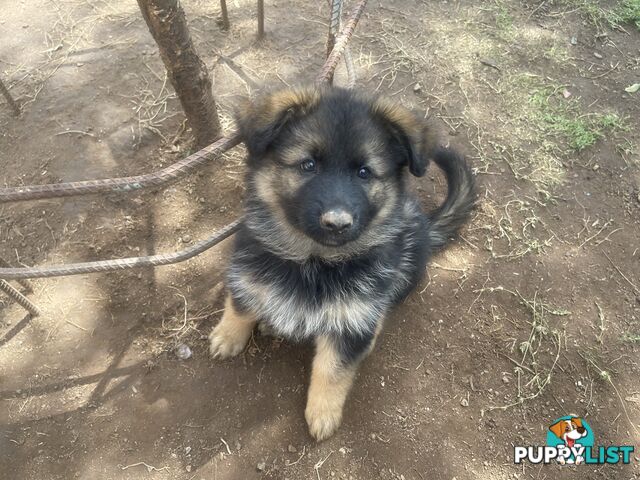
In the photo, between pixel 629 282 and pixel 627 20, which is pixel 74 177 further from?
pixel 627 20

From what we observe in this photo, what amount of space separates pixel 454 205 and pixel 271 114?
5.95 feet

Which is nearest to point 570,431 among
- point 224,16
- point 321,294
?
point 321,294

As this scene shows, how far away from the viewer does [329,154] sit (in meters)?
2.26

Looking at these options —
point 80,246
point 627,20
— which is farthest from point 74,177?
point 627,20

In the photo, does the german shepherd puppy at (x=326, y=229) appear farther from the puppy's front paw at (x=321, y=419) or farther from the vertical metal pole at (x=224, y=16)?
the vertical metal pole at (x=224, y=16)

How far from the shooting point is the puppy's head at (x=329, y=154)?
2.25 m

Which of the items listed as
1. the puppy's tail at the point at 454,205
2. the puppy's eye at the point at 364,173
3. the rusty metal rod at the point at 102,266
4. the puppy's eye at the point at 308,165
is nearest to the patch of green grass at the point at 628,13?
the puppy's tail at the point at 454,205

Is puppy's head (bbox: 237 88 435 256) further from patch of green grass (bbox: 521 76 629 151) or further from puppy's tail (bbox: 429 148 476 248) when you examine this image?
patch of green grass (bbox: 521 76 629 151)

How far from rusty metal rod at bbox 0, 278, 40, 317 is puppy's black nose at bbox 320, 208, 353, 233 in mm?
2099

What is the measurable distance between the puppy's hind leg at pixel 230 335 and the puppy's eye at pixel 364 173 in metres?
1.31

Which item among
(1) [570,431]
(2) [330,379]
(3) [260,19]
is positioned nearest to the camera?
(2) [330,379]

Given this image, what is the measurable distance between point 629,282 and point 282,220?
9.83 feet

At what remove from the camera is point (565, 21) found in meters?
5.29

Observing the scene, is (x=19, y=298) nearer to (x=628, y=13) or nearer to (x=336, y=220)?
(x=336, y=220)
